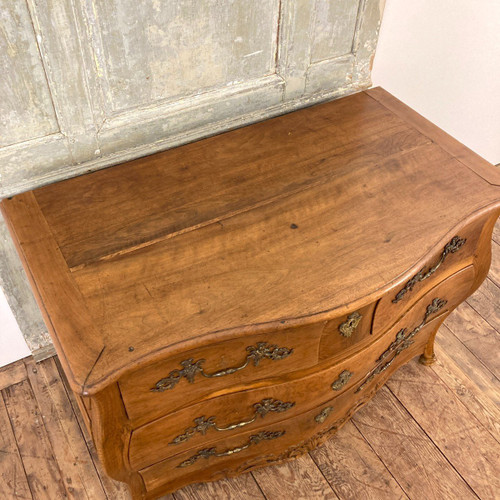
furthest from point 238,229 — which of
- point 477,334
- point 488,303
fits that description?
point 488,303

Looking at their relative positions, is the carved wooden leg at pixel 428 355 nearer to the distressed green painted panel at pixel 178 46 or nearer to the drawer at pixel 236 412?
the drawer at pixel 236 412

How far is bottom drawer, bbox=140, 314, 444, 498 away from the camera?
1495mm

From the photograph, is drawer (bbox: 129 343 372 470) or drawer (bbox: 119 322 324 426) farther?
drawer (bbox: 129 343 372 470)

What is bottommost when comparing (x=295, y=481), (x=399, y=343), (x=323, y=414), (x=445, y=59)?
(x=295, y=481)

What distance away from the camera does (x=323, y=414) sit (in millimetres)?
1591

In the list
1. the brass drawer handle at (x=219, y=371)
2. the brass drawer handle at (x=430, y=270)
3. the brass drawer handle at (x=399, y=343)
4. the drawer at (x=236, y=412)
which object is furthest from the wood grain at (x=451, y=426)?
the brass drawer handle at (x=219, y=371)

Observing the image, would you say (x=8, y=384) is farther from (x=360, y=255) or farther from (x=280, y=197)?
A: (x=360, y=255)

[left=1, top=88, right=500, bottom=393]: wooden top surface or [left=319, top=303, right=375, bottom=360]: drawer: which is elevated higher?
[left=1, top=88, right=500, bottom=393]: wooden top surface

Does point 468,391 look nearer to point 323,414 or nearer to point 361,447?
point 361,447

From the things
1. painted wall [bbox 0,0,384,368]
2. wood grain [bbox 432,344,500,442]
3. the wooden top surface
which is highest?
painted wall [bbox 0,0,384,368]

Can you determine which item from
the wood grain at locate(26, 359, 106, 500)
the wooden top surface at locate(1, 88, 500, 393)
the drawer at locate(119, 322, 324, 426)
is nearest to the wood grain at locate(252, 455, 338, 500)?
the wood grain at locate(26, 359, 106, 500)

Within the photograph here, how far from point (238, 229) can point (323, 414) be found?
0.67 m

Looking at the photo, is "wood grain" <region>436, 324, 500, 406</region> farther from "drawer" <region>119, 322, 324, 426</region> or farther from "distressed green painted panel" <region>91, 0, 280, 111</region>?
"distressed green painted panel" <region>91, 0, 280, 111</region>

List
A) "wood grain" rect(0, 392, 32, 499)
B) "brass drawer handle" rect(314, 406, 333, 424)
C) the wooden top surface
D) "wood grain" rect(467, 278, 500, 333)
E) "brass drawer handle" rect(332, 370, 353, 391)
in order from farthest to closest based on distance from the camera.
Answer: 1. "wood grain" rect(467, 278, 500, 333)
2. "wood grain" rect(0, 392, 32, 499)
3. "brass drawer handle" rect(314, 406, 333, 424)
4. "brass drawer handle" rect(332, 370, 353, 391)
5. the wooden top surface
